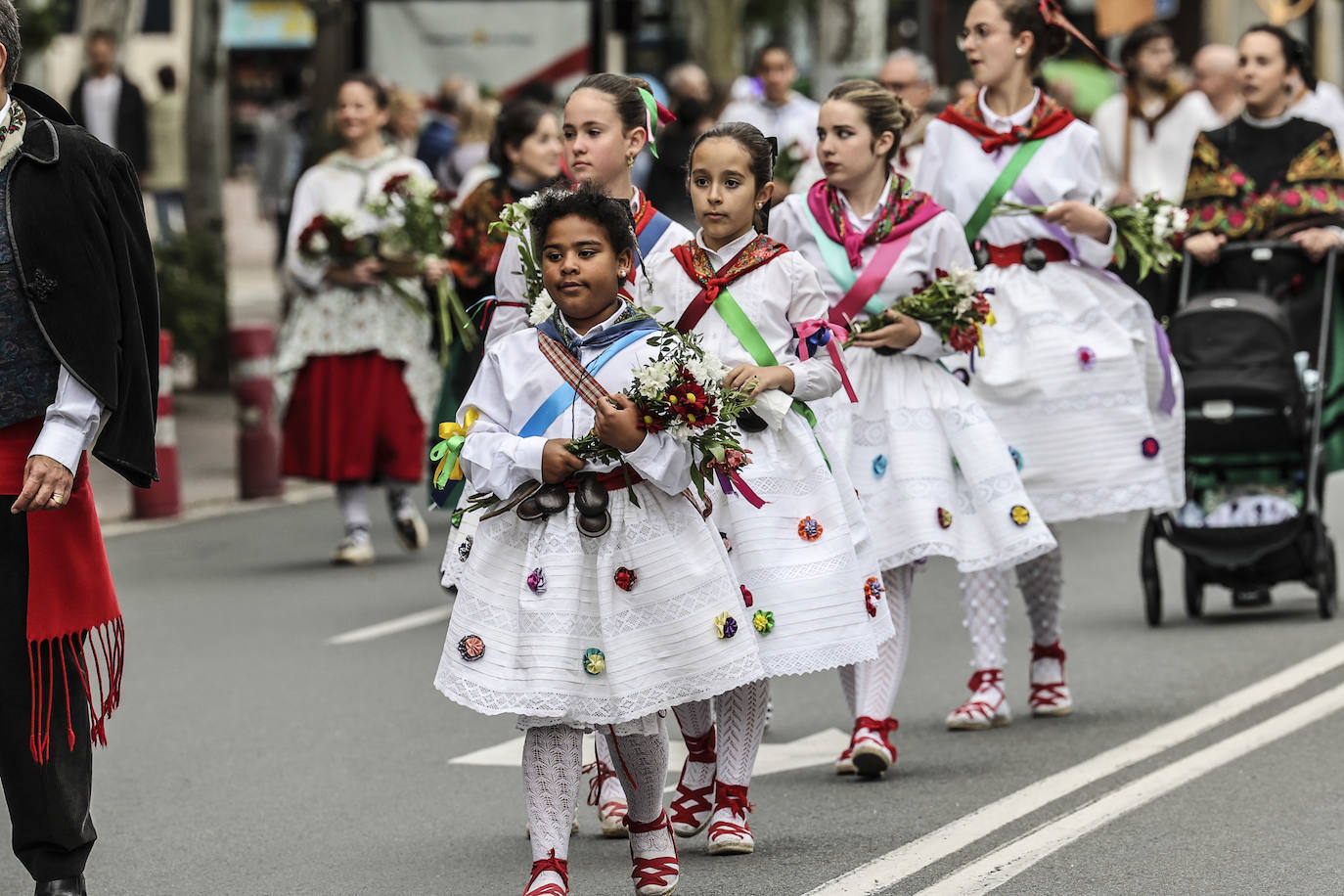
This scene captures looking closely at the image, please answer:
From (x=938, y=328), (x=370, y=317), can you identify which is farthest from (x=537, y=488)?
(x=370, y=317)

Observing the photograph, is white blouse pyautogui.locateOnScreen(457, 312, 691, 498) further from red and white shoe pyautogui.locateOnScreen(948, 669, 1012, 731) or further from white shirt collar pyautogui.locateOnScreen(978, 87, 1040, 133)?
white shirt collar pyautogui.locateOnScreen(978, 87, 1040, 133)

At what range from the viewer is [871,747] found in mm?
7633

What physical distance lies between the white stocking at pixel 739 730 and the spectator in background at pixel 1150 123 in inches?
282

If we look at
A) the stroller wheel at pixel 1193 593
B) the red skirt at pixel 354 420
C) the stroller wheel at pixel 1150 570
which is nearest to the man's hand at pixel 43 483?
the stroller wheel at pixel 1150 570

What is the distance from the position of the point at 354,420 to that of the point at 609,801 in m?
6.31

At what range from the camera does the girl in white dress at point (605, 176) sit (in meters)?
6.99

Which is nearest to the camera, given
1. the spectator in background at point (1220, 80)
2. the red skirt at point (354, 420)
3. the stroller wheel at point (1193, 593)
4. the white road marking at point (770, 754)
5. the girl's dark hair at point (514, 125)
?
the white road marking at point (770, 754)

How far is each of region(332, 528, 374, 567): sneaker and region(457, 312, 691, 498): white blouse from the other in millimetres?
7030

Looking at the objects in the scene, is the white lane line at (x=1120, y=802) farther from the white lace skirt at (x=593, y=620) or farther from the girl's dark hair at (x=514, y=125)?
the girl's dark hair at (x=514, y=125)

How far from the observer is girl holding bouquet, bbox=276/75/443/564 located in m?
12.8

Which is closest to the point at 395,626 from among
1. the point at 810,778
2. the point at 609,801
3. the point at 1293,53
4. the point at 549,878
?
the point at 810,778

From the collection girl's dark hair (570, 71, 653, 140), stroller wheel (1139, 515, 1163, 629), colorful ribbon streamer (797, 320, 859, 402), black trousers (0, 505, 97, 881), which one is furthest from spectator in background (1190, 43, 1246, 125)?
black trousers (0, 505, 97, 881)

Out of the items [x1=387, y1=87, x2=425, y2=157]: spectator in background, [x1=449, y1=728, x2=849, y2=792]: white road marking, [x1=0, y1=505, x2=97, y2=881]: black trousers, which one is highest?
[x1=387, y1=87, x2=425, y2=157]: spectator in background

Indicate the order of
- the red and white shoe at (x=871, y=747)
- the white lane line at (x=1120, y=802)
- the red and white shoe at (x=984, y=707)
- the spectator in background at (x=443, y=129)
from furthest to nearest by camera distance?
the spectator in background at (x=443, y=129)
the red and white shoe at (x=984, y=707)
the red and white shoe at (x=871, y=747)
the white lane line at (x=1120, y=802)
